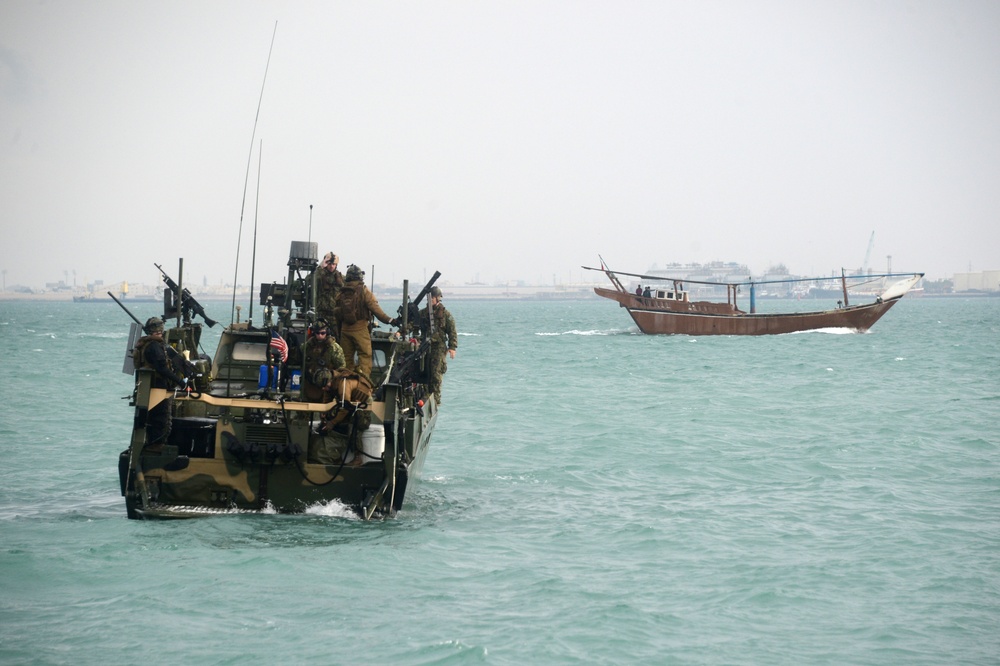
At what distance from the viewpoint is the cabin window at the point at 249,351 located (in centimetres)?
1516

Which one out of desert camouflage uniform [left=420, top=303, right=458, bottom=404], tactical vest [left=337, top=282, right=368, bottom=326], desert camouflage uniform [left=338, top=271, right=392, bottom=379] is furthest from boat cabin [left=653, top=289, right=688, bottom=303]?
tactical vest [left=337, top=282, right=368, bottom=326]

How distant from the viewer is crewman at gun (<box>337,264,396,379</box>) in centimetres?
1365

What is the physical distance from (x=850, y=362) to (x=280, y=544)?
40.4m

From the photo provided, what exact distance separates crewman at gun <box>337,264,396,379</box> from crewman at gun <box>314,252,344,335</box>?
0.83m

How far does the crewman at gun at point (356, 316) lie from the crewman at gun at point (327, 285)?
0.83 metres

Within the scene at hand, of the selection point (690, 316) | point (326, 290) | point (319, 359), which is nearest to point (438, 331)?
point (326, 290)

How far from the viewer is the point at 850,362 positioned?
4859cm

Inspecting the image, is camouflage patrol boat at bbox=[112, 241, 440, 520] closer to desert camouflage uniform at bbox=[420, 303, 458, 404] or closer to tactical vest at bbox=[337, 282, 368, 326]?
tactical vest at bbox=[337, 282, 368, 326]

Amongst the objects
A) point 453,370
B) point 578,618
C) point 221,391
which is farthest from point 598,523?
point 453,370

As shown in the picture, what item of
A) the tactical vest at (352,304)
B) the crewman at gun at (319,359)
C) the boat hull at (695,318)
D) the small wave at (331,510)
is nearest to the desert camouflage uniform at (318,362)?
the crewman at gun at (319,359)

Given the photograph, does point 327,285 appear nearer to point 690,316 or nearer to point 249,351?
point 249,351

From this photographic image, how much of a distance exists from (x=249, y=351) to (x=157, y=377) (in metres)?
2.73

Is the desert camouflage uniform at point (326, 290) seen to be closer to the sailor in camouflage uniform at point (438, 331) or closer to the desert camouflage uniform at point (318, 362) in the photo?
the desert camouflage uniform at point (318, 362)

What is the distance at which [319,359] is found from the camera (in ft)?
43.3
